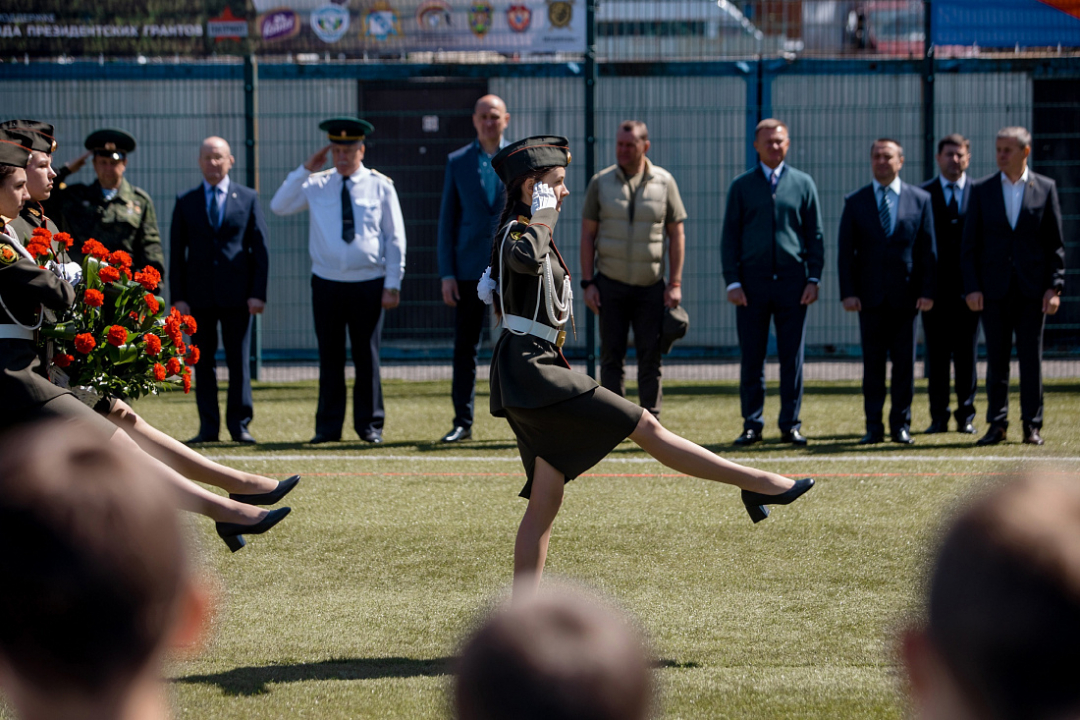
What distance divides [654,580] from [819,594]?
62cm

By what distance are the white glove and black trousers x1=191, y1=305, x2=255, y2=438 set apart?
4549 mm

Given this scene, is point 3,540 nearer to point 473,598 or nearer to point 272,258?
point 473,598

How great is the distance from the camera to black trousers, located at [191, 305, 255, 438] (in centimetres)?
829

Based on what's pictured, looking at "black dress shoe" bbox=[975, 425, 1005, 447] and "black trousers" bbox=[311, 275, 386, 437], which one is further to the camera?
"black trousers" bbox=[311, 275, 386, 437]

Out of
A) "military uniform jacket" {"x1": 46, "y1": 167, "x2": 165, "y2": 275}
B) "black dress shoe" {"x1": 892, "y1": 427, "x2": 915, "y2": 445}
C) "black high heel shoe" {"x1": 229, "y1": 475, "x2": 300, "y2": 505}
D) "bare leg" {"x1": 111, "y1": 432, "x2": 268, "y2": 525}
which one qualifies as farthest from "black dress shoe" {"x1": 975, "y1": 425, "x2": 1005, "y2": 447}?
"military uniform jacket" {"x1": 46, "y1": 167, "x2": 165, "y2": 275}

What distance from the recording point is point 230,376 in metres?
8.38

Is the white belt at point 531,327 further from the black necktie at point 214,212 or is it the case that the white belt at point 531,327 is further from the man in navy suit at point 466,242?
the black necktie at point 214,212

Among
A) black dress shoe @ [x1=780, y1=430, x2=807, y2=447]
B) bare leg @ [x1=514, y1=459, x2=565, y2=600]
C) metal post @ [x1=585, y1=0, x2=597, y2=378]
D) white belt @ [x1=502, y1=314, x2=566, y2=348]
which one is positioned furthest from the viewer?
metal post @ [x1=585, y1=0, x2=597, y2=378]

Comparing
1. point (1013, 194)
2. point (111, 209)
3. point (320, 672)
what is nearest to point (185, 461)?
point (320, 672)

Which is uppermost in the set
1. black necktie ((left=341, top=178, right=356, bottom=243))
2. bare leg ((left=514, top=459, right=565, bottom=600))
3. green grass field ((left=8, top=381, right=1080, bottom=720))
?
black necktie ((left=341, top=178, right=356, bottom=243))

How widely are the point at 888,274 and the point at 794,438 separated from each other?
4.09 feet

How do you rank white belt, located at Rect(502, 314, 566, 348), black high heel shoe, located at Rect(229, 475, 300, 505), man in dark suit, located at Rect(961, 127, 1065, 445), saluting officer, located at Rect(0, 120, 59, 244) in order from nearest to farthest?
white belt, located at Rect(502, 314, 566, 348), black high heel shoe, located at Rect(229, 475, 300, 505), saluting officer, located at Rect(0, 120, 59, 244), man in dark suit, located at Rect(961, 127, 1065, 445)

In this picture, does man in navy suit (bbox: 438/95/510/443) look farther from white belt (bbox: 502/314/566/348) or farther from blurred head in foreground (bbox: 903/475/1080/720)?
blurred head in foreground (bbox: 903/475/1080/720)

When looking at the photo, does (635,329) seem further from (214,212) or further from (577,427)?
(577,427)
